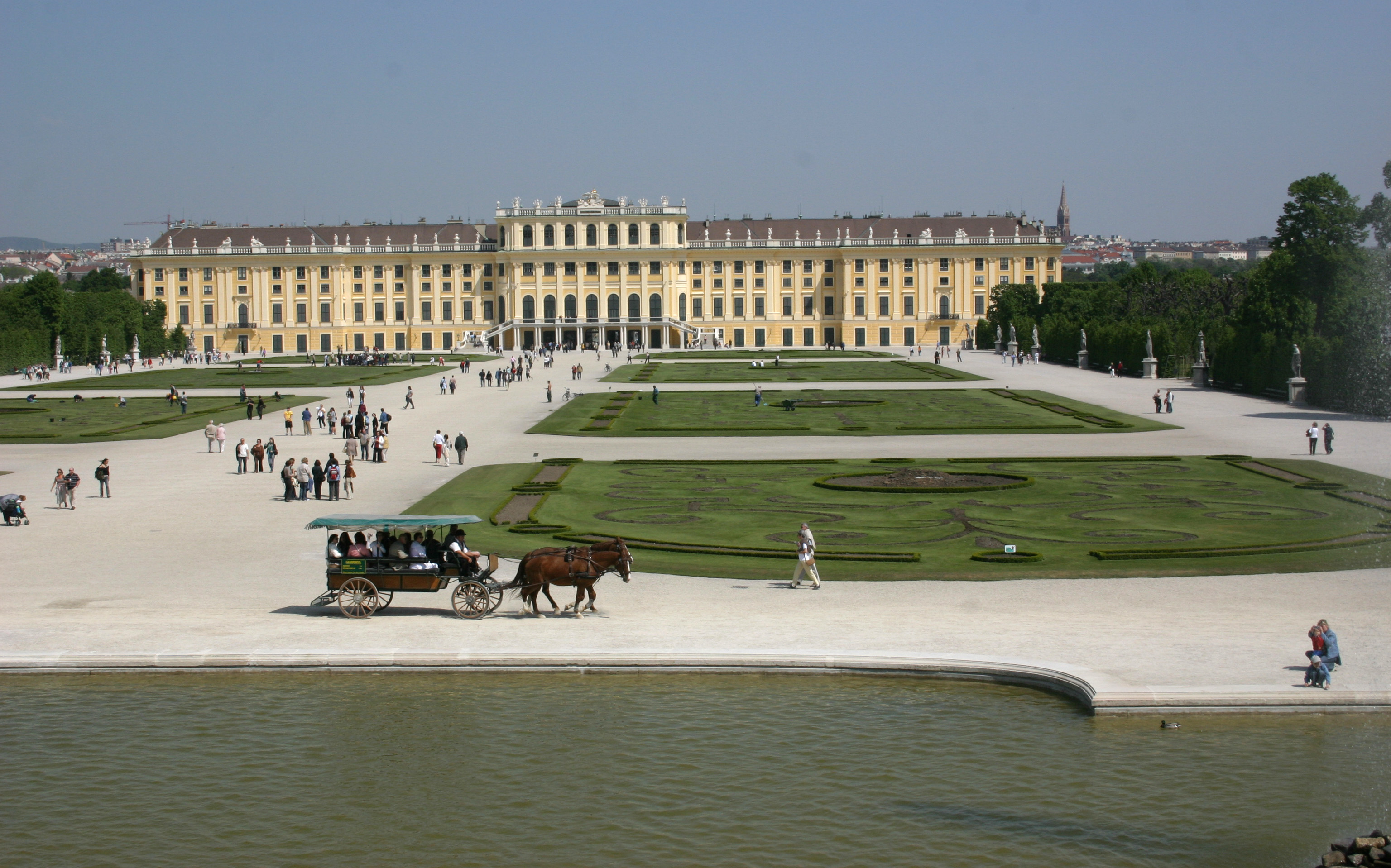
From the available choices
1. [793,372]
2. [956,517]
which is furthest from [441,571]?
[793,372]

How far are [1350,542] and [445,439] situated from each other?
73.4 ft

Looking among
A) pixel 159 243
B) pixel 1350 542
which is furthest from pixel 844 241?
pixel 1350 542

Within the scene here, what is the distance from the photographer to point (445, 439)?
36.2m

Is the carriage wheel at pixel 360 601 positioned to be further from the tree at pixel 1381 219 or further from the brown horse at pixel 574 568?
the tree at pixel 1381 219

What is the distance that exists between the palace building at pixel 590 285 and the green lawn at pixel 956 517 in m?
94.1

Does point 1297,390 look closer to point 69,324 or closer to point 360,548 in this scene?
point 360,548

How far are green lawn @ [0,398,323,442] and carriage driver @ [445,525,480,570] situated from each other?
27.6 meters

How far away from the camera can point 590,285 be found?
422ft

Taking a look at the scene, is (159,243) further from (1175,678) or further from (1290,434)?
(1175,678)

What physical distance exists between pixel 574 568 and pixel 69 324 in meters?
88.4

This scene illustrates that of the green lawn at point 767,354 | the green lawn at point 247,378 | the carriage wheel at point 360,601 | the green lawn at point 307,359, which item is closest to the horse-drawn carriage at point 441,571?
the carriage wheel at point 360,601

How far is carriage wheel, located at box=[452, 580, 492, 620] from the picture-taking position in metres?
17.6

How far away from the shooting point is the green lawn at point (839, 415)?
4266cm

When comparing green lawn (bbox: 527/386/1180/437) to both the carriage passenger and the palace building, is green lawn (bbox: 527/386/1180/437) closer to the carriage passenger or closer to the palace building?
the carriage passenger
